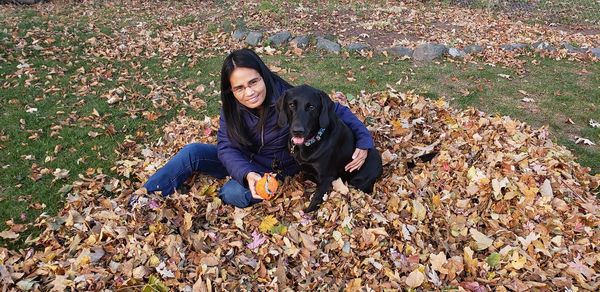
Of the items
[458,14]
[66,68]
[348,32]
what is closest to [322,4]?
[348,32]

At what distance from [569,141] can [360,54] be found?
4378 mm

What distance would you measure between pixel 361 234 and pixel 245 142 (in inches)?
49.6

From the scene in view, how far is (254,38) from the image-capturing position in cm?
946

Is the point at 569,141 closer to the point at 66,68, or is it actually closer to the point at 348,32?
the point at 348,32

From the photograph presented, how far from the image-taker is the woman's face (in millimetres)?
3355

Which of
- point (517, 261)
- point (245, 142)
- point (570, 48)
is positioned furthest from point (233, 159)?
point (570, 48)

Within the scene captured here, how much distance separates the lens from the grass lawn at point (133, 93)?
5.07 m

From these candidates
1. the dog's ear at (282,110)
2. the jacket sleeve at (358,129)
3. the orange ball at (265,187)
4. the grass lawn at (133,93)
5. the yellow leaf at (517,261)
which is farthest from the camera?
the grass lawn at (133,93)

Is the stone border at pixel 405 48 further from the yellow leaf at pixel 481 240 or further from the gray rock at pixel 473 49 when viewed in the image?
the yellow leaf at pixel 481 240

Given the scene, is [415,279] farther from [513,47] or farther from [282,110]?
[513,47]

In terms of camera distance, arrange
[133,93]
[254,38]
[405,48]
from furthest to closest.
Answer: [254,38], [405,48], [133,93]

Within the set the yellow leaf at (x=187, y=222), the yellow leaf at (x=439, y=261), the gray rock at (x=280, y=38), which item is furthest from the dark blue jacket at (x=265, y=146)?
the gray rock at (x=280, y=38)

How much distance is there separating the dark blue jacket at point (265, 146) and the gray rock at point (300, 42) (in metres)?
5.54

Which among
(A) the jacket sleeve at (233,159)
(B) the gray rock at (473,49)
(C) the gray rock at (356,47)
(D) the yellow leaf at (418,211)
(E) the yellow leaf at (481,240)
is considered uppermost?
(A) the jacket sleeve at (233,159)
